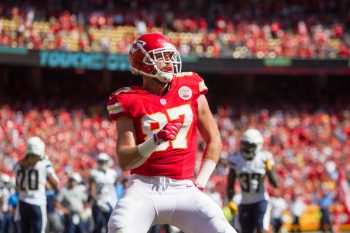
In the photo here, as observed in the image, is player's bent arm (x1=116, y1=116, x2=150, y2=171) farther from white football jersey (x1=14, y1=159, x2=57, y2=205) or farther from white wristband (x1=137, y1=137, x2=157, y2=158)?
white football jersey (x1=14, y1=159, x2=57, y2=205)

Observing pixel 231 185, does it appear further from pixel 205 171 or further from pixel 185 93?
pixel 185 93

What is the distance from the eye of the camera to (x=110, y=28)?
25703 mm

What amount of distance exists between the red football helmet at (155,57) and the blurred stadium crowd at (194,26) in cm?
1899

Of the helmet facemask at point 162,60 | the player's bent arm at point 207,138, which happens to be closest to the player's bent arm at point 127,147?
the helmet facemask at point 162,60

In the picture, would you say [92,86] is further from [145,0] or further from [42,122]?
[42,122]

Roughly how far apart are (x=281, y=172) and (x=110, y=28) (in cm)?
784

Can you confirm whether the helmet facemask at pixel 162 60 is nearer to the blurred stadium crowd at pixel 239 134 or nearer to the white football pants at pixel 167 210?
the white football pants at pixel 167 210

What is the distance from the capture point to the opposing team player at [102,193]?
12734mm

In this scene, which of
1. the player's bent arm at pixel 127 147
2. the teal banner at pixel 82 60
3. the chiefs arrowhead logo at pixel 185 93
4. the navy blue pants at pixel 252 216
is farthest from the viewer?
the teal banner at pixel 82 60

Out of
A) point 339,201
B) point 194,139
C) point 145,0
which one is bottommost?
point 339,201

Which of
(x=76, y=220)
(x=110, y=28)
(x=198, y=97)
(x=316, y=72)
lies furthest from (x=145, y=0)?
(x=198, y=97)

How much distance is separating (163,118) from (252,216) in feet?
17.4

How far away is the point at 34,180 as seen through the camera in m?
10.6

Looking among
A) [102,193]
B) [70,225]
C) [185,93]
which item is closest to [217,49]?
[70,225]
